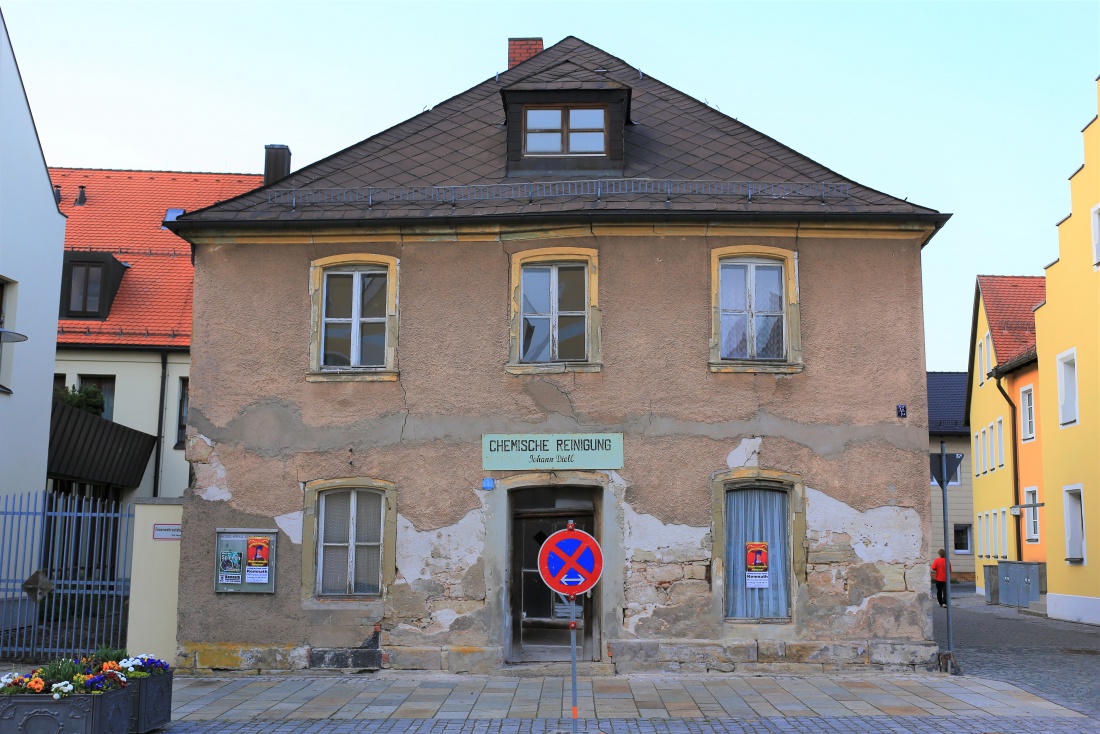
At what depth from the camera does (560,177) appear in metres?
16.9

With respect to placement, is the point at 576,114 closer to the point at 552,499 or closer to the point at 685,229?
the point at 685,229

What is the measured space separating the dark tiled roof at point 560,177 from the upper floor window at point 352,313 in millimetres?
730

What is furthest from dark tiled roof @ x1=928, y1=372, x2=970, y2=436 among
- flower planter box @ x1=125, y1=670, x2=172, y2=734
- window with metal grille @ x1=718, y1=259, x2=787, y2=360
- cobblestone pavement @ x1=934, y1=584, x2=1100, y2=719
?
flower planter box @ x1=125, y1=670, x2=172, y2=734

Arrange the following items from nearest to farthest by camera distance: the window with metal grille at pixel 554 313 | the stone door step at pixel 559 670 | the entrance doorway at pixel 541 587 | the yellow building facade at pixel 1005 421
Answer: the stone door step at pixel 559 670 < the window with metal grille at pixel 554 313 < the entrance doorway at pixel 541 587 < the yellow building facade at pixel 1005 421

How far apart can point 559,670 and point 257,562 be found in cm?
430

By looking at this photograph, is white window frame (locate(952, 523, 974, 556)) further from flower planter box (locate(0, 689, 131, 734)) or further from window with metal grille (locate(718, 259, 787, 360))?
flower planter box (locate(0, 689, 131, 734))

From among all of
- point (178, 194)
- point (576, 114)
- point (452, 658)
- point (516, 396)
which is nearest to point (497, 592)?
point (452, 658)

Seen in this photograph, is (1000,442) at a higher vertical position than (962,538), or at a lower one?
higher

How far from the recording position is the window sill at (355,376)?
15.7 meters

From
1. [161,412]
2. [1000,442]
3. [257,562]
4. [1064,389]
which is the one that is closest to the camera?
[257,562]

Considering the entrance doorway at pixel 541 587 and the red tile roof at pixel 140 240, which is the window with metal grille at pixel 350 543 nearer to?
the entrance doorway at pixel 541 587

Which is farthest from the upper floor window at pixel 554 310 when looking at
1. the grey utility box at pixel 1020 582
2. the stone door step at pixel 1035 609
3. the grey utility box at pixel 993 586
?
the grey utility box at pixel 993 586

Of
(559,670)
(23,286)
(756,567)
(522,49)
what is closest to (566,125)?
(522,49)

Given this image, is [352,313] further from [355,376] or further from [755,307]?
[755,307]
